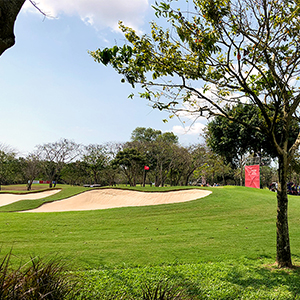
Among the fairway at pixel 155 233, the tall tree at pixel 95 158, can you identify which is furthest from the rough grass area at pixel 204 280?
the tall tree at pixel 95 158

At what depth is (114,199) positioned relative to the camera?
1678 centimetres

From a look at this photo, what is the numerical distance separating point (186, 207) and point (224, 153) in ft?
52.9

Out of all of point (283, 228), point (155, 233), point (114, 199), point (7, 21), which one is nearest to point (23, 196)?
point (114, 199)

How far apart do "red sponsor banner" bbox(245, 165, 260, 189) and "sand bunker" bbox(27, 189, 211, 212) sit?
770 cm

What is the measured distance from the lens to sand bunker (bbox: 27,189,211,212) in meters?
14.9

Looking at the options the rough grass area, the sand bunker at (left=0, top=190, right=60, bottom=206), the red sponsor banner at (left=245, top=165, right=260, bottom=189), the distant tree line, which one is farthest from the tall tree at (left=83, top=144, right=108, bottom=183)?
the rough grass area

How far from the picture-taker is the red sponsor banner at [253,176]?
20328mm

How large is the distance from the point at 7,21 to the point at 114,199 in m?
15.6

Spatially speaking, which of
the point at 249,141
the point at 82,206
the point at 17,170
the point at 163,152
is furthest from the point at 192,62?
the point at 17,170

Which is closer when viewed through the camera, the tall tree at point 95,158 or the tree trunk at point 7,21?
the tree trunk at point 7,21

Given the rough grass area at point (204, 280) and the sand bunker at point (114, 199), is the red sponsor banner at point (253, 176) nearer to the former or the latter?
the sand bunker at point (114, 199)

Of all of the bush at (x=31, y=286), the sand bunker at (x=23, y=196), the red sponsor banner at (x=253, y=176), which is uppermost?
the red sponsor banner at (x=253, y=176)

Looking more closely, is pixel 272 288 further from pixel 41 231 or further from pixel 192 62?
pixel 41 231

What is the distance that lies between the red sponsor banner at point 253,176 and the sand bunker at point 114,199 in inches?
303
